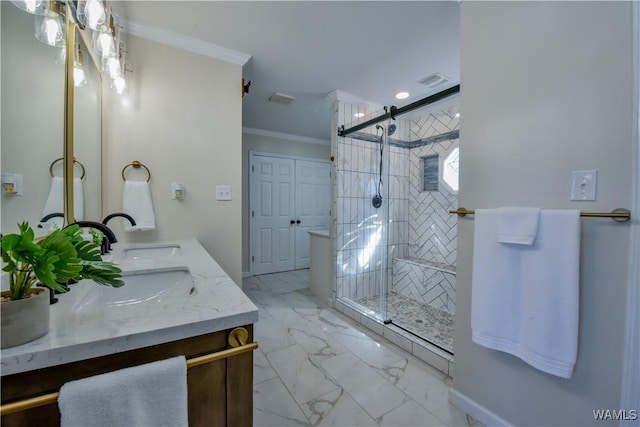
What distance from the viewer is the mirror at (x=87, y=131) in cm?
129

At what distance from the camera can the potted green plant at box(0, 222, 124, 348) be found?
49 cm

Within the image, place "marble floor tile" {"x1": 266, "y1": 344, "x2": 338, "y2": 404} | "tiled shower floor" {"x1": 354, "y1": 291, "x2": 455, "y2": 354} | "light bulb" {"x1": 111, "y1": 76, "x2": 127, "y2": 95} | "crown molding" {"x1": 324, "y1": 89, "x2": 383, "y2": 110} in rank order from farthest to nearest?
"crown molding" {"x1": 324, "y1": 89, "x2": 383, "y2": 110}, "tiled shower floor" {"x1": 354, "y1": 291, "x2": 455, "y2": 354}, "light bulb" {"x1": 111, "y1": 76, "x2": 127, "y2": 95}, "marble floor tile" {"x1": 266, "y1": 344, "x2": 338, "y2": 404}

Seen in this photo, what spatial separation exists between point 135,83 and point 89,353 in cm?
202

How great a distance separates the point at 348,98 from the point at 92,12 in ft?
7.44

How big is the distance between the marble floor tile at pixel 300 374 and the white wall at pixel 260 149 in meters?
2.44

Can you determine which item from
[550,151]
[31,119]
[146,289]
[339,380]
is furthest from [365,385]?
[31,119]

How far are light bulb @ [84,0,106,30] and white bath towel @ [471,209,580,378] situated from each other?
2.05 meters

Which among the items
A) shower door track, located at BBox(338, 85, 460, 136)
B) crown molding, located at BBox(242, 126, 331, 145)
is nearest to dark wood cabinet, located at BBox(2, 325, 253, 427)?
shower door track, located at BBox(338, 85, 460, 136)

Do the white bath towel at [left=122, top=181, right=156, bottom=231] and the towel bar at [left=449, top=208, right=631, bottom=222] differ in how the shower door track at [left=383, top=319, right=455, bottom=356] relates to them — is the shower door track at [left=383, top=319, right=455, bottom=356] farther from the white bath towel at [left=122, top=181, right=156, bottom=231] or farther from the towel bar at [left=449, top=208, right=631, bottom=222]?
the white bath towel at [left=122, top=181, right=156, bottom=231]

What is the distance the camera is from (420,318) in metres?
2.64

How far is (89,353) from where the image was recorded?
53 centimetres

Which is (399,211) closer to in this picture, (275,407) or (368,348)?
(368,348)

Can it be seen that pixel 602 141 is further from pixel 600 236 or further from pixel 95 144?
pixel 95 144

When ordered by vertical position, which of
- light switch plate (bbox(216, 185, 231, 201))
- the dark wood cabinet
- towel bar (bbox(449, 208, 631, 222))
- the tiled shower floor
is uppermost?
light switch plate (bbox(216, 185, 231, 201))
